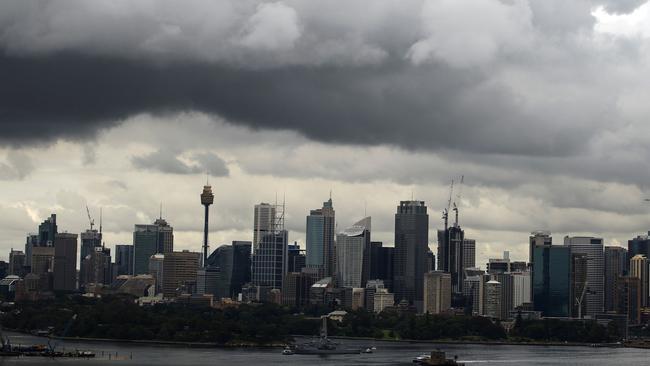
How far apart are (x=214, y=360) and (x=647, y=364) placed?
6288 cm

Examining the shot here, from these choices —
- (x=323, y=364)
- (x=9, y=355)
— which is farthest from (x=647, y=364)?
(x=9, y=355)

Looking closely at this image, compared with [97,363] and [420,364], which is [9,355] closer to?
[97,363]

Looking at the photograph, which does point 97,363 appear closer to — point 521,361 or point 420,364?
point 420,364

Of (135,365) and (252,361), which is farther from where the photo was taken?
(252,361)

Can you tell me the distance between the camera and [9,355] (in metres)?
182

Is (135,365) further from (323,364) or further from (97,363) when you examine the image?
(323,364)

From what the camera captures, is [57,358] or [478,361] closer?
[57,358]

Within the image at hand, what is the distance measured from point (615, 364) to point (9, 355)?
84.9 meters

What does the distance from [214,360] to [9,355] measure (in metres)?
28.4

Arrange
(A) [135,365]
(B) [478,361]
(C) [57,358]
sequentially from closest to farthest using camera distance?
(A) [135,365] < (C) [57,358] < (B) [478,361]

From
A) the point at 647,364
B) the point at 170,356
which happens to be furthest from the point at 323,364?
the point at 647,364

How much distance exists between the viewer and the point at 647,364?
19350cm

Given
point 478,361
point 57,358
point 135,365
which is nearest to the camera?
point 135,365

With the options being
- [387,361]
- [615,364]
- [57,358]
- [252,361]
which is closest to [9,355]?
[57,358]
